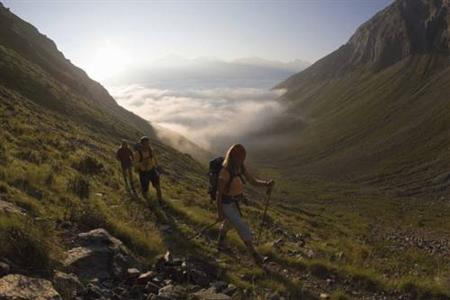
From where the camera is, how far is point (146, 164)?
16.4 meters

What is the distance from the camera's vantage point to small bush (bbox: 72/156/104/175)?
19.7 metres

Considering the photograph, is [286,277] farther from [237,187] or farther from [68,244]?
[68,244]

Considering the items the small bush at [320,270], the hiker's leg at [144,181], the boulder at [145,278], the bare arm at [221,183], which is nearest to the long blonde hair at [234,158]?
the bare arm at [221,183]

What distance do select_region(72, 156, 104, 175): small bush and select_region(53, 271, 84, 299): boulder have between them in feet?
40.5

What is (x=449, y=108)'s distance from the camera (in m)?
120

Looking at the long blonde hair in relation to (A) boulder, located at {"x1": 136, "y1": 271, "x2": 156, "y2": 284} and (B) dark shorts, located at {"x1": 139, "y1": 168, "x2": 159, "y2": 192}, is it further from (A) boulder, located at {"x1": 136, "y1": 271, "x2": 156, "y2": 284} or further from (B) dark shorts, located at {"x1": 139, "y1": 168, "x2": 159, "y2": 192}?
(B) dark shorts, located at {"x1": 139, "y1": 168, "x2": 159, "y2": 192}

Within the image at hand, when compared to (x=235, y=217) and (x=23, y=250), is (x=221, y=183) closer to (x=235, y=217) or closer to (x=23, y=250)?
(x=235, y=217)

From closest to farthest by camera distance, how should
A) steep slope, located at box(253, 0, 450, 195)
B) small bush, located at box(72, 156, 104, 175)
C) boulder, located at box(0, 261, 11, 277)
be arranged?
boulder, located at box(0, 261, 11, 277) < small bush, located at box(72, 156, 104, 175) < steep slope, located at box(253, 0, 450, 195)

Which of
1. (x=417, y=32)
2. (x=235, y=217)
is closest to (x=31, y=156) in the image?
(x=235, y=217)

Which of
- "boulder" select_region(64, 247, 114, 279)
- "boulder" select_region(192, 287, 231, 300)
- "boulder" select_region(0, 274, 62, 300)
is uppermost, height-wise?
"boulder" select_region(0, 274, 62, 300)

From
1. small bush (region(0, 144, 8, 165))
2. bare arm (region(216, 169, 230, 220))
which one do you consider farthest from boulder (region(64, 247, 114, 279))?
small bush (region(0, 144, 8, 165))

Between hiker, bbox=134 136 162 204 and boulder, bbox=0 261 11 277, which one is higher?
hiker, bbox=134 136 162 204

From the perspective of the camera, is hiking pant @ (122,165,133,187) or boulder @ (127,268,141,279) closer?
boulder @ (127,268,141,279)

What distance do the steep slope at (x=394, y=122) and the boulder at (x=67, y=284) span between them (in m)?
82.4
